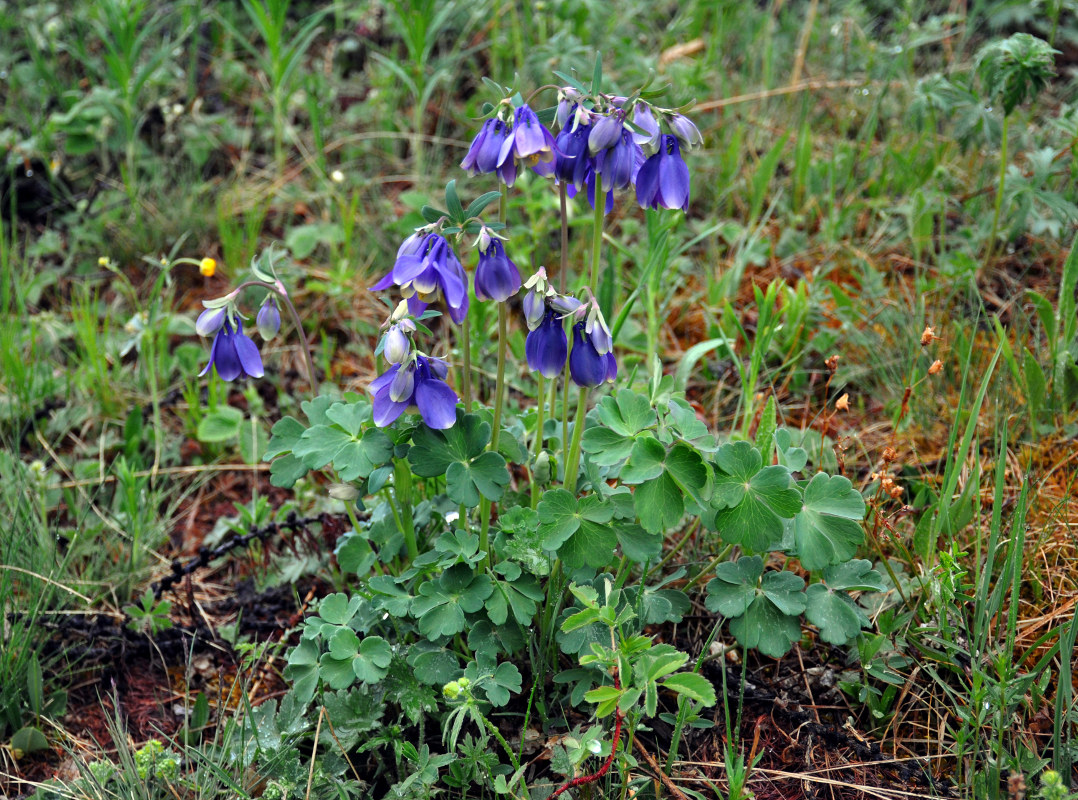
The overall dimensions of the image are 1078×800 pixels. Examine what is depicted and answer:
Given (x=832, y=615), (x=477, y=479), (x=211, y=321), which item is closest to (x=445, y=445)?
(x=477, y=479)

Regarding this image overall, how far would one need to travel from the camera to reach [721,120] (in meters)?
3.86

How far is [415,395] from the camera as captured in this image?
1.70 m

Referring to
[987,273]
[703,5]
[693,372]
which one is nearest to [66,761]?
[693,372]

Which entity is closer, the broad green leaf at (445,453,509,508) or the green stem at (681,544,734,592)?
the broad green leaf at (445,453,509,508)

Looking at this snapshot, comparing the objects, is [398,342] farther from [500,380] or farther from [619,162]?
[619,162]

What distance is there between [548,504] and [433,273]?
51 cm

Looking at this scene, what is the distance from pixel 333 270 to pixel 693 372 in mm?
1457

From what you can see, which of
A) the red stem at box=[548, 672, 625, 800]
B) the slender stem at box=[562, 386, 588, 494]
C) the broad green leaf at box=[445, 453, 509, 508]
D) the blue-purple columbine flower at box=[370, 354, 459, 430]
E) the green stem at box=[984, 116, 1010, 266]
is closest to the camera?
the red stem at box=[548, 672, 625, 800]

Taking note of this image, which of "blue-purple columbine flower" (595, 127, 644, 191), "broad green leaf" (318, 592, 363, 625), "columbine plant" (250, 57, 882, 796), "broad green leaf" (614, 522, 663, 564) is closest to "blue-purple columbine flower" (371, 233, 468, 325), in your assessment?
"columbine plant" (250, 57, 882, 796)

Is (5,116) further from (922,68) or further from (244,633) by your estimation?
(922,68)

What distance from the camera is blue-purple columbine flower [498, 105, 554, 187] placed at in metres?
1.58

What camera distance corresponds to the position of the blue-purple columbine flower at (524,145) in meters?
1.58

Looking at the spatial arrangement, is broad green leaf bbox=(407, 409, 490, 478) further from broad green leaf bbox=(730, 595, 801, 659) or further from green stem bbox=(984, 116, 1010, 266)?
green stem bbox=(984, 116, 1010, 266)

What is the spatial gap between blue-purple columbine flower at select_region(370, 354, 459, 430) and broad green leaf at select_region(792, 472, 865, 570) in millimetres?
751
